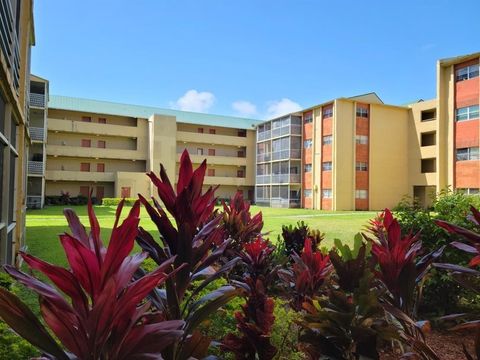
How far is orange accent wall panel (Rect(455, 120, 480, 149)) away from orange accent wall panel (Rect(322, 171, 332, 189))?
11193 mm

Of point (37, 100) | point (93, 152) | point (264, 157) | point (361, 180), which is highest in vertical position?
point (37, 100)

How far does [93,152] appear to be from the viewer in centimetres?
4344

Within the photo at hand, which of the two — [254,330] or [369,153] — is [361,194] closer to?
[369,153]

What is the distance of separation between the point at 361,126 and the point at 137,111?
88.5 ft

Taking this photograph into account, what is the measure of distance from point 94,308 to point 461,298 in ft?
17.9

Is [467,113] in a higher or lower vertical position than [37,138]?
higher

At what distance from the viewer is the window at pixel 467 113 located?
2970cm

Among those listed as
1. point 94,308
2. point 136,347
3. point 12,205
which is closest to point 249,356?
point 136,347

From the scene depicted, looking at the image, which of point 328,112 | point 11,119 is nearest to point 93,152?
point 328,112

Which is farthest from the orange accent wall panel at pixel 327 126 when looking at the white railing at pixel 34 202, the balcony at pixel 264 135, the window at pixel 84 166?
the white railing at pixel 34 202

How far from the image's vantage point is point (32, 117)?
3438 centimetres

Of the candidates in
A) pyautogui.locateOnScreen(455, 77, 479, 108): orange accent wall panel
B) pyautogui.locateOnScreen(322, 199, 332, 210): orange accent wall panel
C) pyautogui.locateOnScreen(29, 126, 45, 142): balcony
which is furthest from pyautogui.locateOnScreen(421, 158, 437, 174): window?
pyautogui.locateOnScreen(29, 126, 45, 142): balcony

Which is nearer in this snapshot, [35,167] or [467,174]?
[467,174]

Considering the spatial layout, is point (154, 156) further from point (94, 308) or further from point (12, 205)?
point (94, 308)
